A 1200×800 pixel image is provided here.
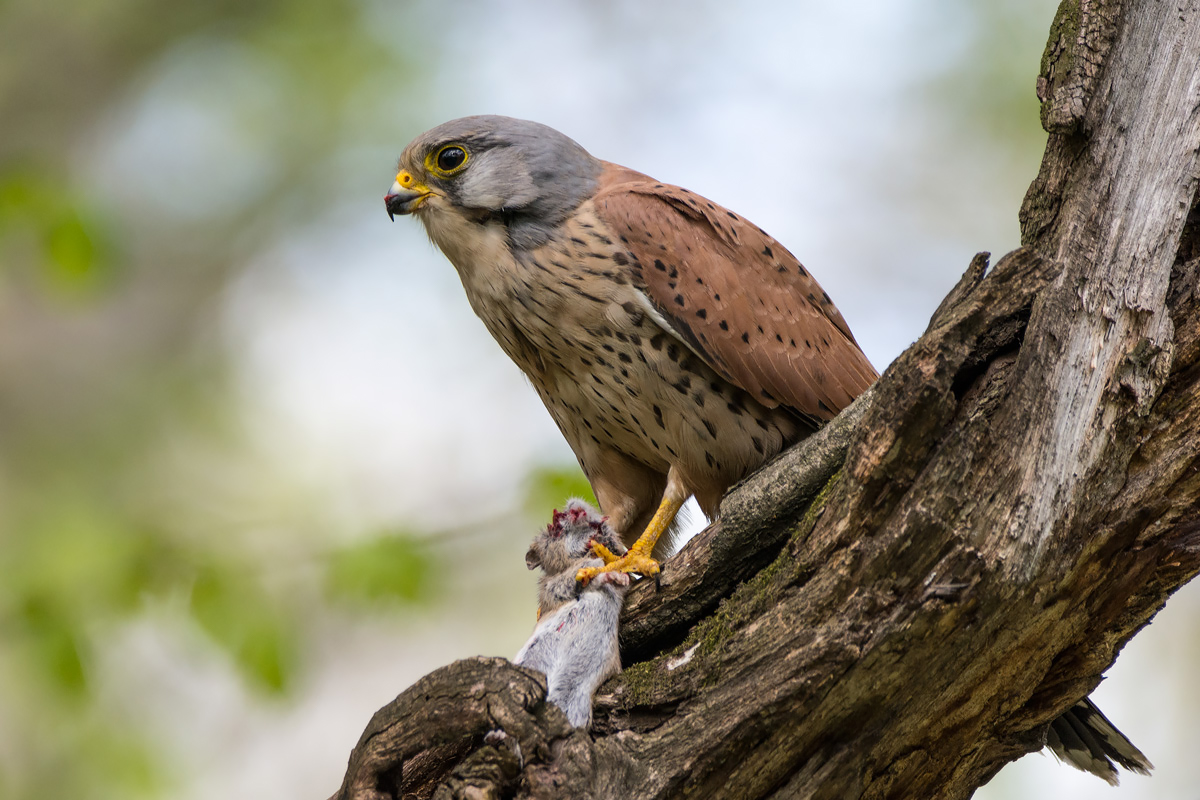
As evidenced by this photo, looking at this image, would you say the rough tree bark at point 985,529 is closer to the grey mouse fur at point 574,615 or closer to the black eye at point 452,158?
the grey mouse fur at point 574,615

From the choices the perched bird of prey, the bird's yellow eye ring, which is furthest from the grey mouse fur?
the bird's yellow eye ring

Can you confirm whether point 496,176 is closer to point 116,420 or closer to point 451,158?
point 451,158

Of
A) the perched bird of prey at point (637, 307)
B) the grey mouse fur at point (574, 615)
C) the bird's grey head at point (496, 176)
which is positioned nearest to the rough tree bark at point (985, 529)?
the grey mouse fur at point (574, 615)

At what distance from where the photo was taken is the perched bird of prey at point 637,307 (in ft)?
12.3

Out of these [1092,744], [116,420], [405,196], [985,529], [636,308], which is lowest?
[1092,744]

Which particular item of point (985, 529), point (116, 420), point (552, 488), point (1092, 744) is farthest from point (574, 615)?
point (116, 420)

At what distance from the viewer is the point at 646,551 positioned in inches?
140

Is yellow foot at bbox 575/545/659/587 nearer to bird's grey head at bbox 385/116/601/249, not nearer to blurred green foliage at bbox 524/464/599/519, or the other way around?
bird's grey head at bbox 385/116/601/249

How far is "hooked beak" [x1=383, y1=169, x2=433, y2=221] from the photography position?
419 cm

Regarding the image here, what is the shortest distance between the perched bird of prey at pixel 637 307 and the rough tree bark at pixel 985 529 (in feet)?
3.23

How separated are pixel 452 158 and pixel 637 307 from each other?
1.07m

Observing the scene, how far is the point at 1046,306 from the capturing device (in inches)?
95.0

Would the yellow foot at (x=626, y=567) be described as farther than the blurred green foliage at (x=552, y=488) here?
No

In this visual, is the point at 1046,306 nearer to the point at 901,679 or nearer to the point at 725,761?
the point at 901,679
